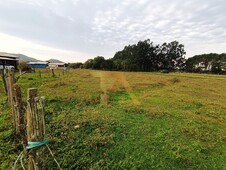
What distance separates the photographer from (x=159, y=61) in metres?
77.1

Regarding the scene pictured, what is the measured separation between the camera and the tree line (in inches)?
2616

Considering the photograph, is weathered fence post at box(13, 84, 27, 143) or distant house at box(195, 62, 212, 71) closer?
weathered fence post at box(13, 84, 27, 143)

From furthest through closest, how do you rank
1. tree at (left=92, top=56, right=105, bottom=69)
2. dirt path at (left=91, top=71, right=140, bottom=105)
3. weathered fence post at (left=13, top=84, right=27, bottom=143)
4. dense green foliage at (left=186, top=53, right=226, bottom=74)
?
dense green foliage at (left=186, top=53, right=226, bottom=74) < tree at (left=92, top=56, right=105, bottom=69) < dirt path at (left=91, top=71, right=140, bottom=105) < weathered fence post at (left=13, top=84, right=27, bottom=143)

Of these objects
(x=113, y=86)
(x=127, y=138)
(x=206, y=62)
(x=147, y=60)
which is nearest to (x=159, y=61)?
(x=147, y=60)

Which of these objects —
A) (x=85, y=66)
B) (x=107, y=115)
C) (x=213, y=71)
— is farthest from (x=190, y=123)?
(x=213, y=71)

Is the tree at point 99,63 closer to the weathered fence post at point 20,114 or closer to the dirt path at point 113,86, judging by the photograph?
the dirt path at point 113,86

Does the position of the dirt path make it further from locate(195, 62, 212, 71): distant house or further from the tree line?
locate(195, 62, 212, 71): distant house

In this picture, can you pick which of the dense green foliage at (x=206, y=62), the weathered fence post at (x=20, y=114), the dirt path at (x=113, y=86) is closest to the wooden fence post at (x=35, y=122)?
the weathered fence post at (x=20, y=114)

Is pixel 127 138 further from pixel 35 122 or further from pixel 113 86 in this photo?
pixel 113 86

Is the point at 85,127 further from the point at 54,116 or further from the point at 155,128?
the point at 155,128

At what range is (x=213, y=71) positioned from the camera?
234ft

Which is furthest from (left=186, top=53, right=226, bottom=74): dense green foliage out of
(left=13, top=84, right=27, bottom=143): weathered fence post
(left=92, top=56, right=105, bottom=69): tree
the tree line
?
(left=13, top=84, right=27, bottom=143): weathered fence post

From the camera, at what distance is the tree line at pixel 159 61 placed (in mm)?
66438

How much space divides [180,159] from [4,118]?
23.4 feet
